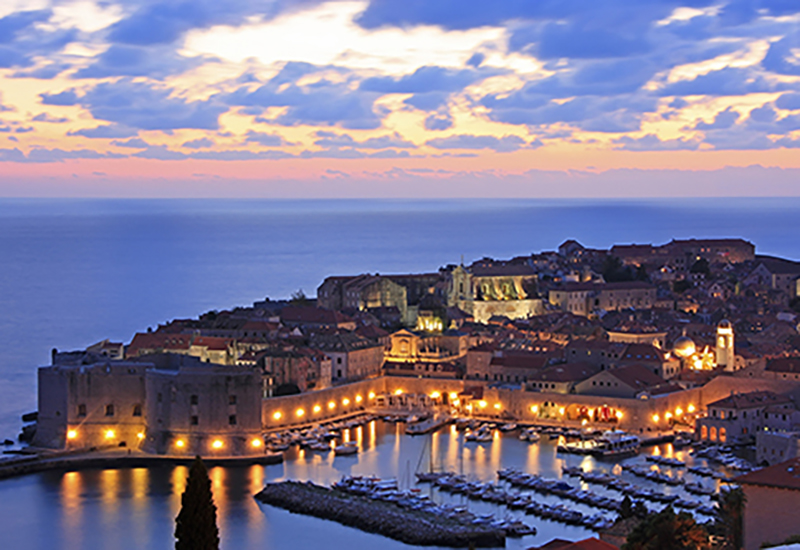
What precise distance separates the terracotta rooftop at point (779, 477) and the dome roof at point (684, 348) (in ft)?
51.9

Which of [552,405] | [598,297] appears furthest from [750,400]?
[598,297]

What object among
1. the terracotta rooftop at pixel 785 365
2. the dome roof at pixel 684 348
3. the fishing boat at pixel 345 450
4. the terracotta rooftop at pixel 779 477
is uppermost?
the dome roof at pixel 684 348

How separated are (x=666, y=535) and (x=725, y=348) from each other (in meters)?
18.1

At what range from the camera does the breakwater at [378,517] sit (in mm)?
18578

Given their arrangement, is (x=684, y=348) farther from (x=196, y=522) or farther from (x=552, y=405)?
(x=196, y=522)

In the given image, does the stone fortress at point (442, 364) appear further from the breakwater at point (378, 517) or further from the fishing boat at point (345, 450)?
the breakwater at point (378, 517)

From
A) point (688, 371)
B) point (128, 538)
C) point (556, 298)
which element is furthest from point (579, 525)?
point (556, 298)

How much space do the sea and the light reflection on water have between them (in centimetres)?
4

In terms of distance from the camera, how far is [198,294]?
204 feet

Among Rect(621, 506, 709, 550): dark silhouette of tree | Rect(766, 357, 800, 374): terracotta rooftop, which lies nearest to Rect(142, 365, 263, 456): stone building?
Rect(766, 357, 800, 374): terracotta rooftop

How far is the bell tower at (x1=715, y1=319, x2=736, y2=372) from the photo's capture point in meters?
30.7

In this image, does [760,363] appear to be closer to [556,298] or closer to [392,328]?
[392,328]

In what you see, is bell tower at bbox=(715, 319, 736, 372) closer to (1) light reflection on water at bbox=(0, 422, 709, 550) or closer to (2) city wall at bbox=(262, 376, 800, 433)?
(2) city wall at bbox=(262, 376, 800, 433)

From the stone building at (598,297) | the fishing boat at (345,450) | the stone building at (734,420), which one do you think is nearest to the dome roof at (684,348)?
the stone building at (734,420)
